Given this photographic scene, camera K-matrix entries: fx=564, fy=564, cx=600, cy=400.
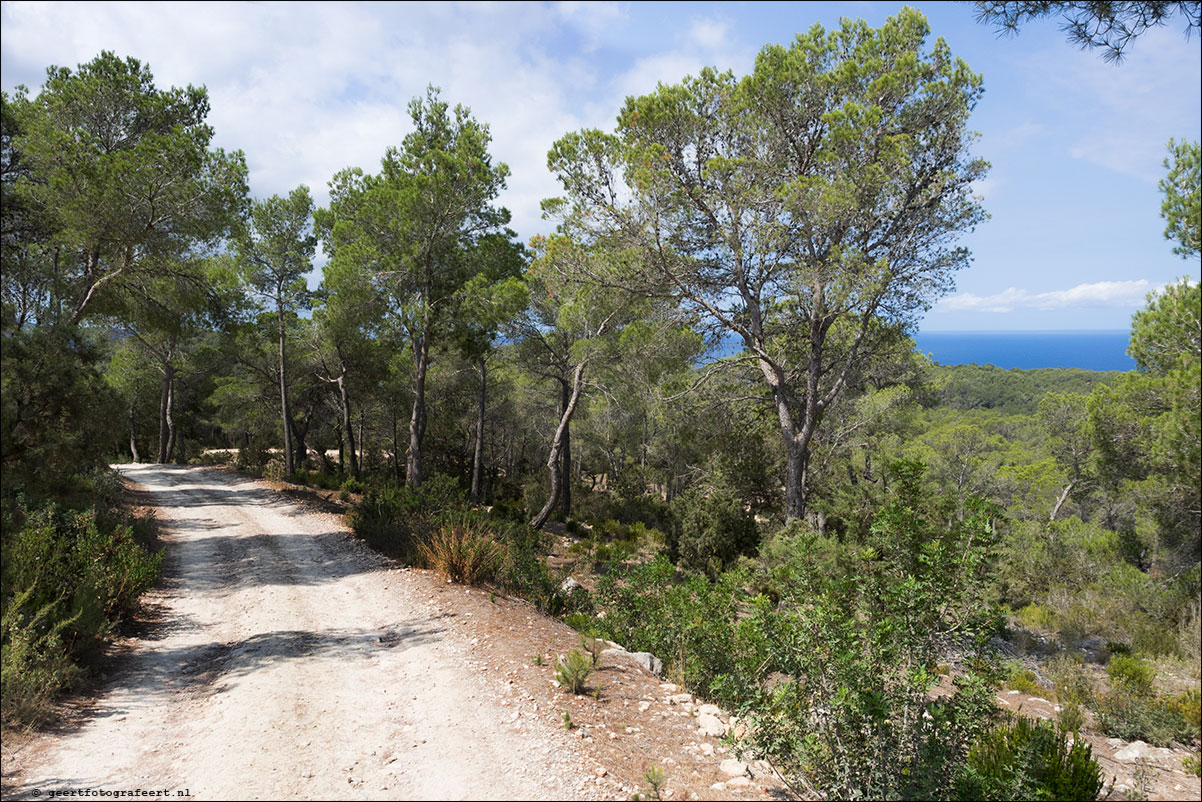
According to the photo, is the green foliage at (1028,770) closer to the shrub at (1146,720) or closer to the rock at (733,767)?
the rock at (733,767)

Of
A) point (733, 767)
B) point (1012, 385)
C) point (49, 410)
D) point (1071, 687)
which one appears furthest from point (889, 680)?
point (1012, 385)

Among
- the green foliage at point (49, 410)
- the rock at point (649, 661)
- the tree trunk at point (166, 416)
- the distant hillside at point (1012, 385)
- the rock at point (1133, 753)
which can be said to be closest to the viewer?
the green foliage at point (49, 410)

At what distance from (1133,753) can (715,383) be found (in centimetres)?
913

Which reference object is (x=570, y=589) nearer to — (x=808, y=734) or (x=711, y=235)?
(x=808, y=734)

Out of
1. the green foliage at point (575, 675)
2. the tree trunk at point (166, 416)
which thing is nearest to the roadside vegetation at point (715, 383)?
the green foliage at point (575, 675)

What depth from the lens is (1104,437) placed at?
13852 millimetres

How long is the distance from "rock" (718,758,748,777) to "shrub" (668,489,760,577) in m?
9.75

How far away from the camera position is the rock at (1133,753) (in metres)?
6.16

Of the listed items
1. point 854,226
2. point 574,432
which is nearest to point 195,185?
point 854,226

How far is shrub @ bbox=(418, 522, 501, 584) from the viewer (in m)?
8.77

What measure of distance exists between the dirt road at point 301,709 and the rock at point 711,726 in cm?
133

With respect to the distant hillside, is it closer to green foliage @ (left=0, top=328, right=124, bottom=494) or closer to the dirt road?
the dirt road

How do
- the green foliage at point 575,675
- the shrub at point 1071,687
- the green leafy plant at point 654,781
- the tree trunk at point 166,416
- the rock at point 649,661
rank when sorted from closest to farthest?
the green leafy plant at point 654,781 → the green foliage at point 575,675 → the rock at point 649,661 → the shrub at point 1071,687 → the tree trunk at point 166,416

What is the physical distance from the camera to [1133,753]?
6242 millimetres
